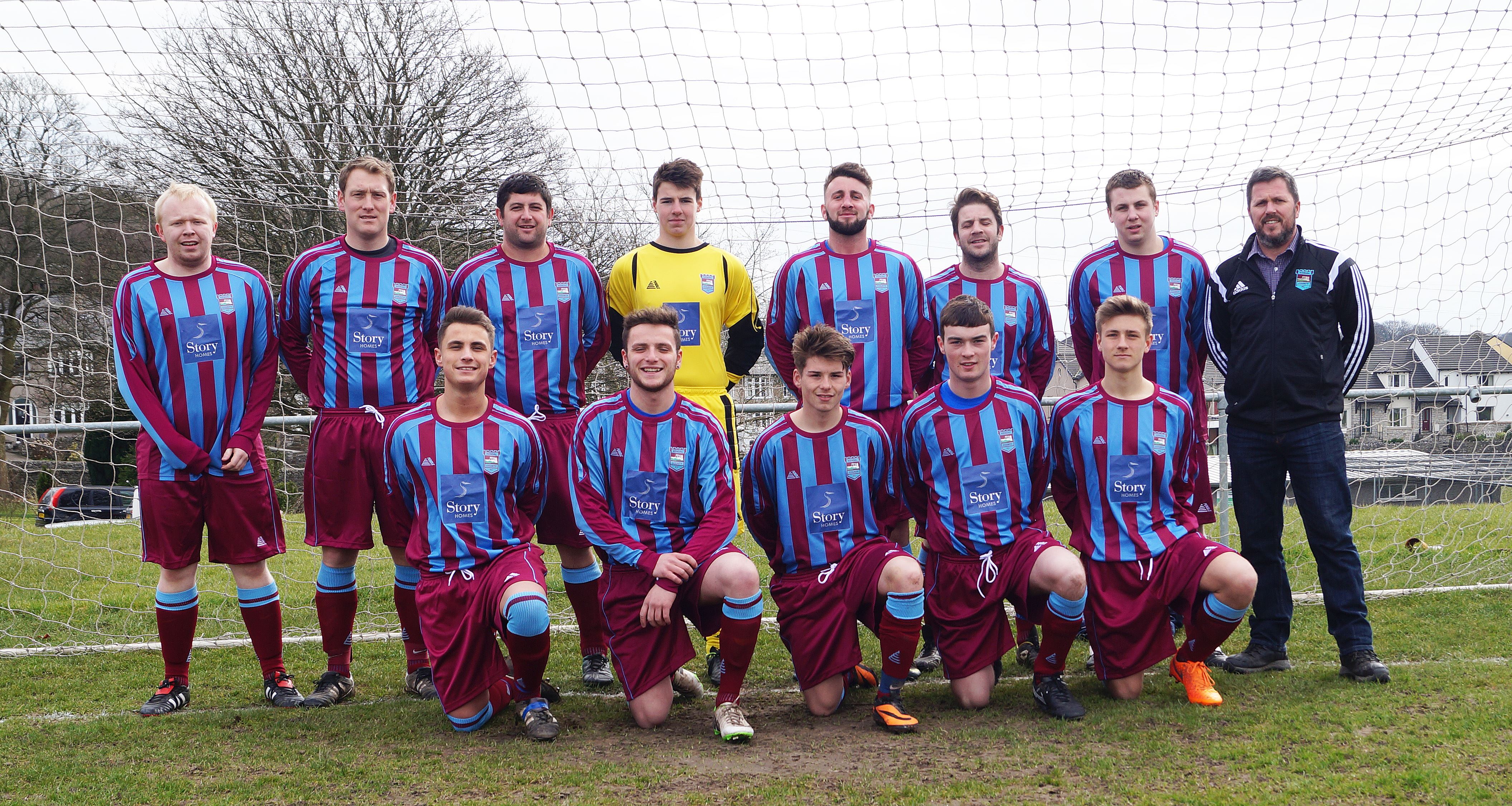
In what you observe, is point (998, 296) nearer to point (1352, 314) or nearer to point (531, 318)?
point (1352, 314)

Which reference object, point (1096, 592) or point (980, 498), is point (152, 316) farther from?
point (1096, 592)

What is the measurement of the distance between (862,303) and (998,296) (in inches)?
24.5

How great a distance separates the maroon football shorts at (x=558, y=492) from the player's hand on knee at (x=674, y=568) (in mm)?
679

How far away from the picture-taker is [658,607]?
3.23 metres

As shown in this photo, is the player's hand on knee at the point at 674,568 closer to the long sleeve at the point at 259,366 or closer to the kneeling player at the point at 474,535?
the kneeling player at the point at 474,535

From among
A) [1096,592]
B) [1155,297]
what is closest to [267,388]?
[1096,592]

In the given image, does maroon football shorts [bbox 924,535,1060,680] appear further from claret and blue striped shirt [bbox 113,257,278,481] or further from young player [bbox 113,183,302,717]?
claret and blue striped shirt [bbox 113,257,278,481]

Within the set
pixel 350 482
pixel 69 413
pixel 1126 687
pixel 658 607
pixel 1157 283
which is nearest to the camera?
pixel 658 607

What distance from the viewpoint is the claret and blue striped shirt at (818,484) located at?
139 inches

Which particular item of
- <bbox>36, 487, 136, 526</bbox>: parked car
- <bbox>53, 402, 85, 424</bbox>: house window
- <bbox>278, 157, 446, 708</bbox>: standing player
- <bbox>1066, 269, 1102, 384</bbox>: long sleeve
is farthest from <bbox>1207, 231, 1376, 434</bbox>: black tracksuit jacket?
<bbox>36, 487, 136, 526</bbox>: parked car

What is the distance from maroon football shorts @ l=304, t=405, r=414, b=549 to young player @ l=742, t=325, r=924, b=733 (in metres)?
1.44

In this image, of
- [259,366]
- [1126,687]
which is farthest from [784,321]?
[259,366]

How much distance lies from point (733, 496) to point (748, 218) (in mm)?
2820

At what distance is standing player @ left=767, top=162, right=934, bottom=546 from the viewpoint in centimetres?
400
